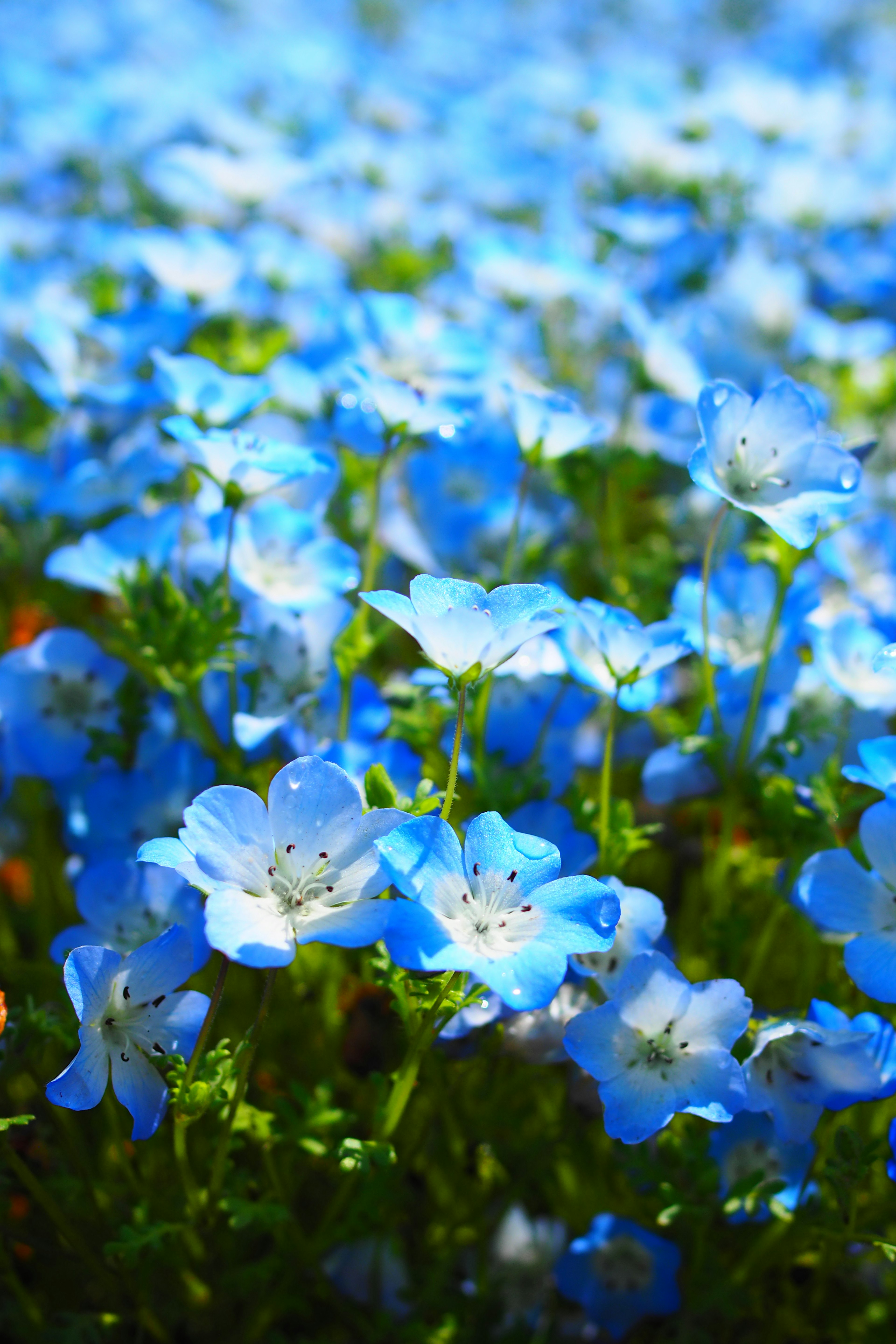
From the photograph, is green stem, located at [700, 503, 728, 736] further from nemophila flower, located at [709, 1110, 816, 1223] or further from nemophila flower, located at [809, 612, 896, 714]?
nemophila flower, located at [709, 1110, 816, 1223]

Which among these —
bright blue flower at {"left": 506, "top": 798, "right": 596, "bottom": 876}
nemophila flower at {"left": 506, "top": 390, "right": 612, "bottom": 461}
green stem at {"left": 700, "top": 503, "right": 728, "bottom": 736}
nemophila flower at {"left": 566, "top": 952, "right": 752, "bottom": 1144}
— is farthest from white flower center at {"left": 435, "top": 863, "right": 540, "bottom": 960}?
nemophila flower at {"left": 506, "top": 390, "right": 612, "bottom": 461}

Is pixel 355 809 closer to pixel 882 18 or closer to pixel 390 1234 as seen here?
pixel 390 1234

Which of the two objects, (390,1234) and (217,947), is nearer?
(217,947)

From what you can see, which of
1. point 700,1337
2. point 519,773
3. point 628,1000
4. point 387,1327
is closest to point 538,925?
point 628,1000

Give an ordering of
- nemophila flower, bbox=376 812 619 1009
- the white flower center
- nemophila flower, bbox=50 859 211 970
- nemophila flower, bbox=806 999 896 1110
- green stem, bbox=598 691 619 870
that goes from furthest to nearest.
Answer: nemophila flower, bbox=50 859 211 970 → green stem, bbox=598 691 619 870 → nemophila flower, bbox=806 999 896 1110 → the white flower center → nemophila flower, bbox=376 812 619 1009

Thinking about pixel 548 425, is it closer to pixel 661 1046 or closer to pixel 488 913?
pixel 488 913
